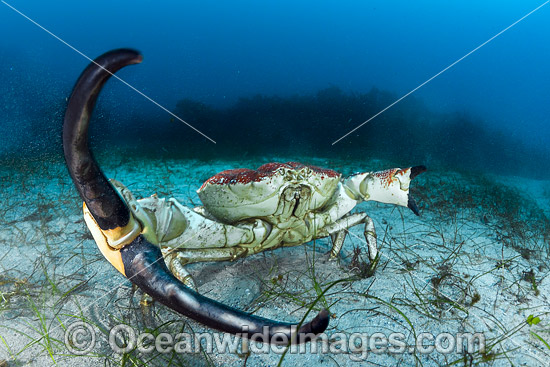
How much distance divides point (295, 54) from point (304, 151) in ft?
89.1

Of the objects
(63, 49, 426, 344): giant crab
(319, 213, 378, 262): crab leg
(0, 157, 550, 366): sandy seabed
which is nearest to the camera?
(63, 49, 426, 344): giant crab

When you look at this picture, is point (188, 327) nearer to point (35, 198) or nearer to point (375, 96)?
point (35, 198)

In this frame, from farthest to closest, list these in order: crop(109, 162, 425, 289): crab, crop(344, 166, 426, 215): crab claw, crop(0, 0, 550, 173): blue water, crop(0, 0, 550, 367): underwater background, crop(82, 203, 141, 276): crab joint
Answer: crop(0, 0, 550, 173): blue water
crop(344, 166, 426, 215): crab claw
crop(109, 162, 425, 289): crab
crop(0, 0, 550, 367): underwater background
crop(82, 203, 141, 276): crab joint

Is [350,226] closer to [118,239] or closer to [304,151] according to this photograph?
[118,239]

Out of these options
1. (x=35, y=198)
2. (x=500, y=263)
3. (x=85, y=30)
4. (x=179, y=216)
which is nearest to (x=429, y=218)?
(x=500, y=263)

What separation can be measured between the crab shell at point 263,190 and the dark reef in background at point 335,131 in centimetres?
1549

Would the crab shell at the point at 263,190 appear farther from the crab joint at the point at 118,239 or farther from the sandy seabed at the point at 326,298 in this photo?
the crab joint at the point at 118,239

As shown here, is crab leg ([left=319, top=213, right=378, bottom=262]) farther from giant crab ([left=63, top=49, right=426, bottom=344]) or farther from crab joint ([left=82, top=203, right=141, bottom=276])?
crab joint ([left=82, top=203, right=141, bottom=276])

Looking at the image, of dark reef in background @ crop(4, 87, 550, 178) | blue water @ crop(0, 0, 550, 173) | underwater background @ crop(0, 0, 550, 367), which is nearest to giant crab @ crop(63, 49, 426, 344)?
underwater background @ crop(0, 0, 550, 367)

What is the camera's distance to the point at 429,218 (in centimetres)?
586

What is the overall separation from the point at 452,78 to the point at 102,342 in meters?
44.3

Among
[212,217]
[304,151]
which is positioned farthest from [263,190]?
[304,151]

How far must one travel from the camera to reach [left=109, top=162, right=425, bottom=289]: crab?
284 cm

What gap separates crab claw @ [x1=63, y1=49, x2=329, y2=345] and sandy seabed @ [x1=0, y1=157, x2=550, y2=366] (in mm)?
645
